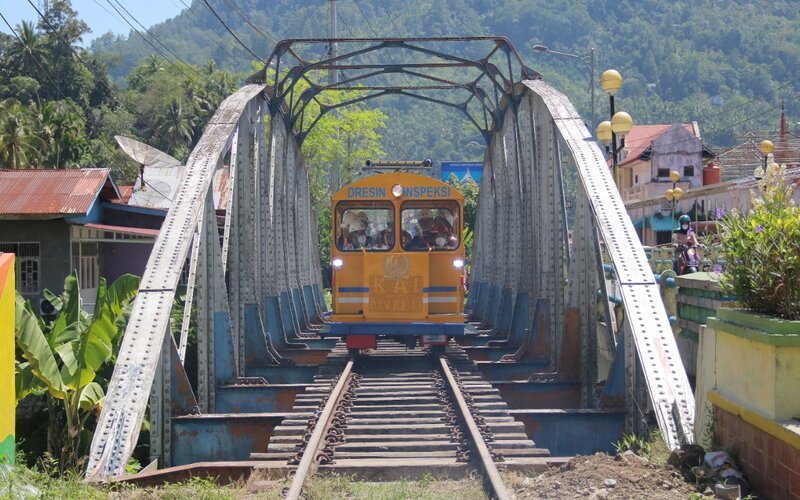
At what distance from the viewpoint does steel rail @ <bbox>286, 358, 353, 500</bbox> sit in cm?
686

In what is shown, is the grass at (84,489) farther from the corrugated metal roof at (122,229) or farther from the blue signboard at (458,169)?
the blue signboard at (458,169)

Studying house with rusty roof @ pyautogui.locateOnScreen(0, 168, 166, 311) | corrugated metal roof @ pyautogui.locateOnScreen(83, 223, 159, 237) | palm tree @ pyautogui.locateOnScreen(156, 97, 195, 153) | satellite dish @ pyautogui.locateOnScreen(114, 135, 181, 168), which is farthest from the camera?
palm tree @ pyautogui.locateOnScreen(156, 97, 195, 153)

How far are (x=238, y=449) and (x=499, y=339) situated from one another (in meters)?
9.47

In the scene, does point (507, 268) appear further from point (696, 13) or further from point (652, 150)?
point (696, 13)

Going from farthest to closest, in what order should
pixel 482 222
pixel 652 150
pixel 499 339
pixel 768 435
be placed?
pixel 652 150 → pixel 482 222 → pixel 499 339 → pixel 768 435

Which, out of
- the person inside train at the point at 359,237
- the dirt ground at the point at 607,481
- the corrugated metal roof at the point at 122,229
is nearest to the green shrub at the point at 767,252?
the dirt ground at the point at 607,481

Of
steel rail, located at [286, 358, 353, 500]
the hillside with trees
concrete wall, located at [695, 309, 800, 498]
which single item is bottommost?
steel rail, located at [286, 358, 353, 500]

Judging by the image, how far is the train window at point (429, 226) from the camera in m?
15.4

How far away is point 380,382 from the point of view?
12852mm

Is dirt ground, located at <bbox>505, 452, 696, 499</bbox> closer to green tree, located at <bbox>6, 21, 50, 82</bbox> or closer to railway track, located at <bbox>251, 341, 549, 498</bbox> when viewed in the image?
railway track, located at <bbox>251, 341, 549, 498</bbox>

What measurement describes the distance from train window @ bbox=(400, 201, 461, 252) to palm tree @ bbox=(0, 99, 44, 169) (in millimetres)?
29173

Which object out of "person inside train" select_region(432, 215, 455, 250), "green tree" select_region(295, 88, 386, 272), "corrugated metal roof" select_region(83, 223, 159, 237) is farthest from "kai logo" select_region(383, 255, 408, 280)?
"green tree" select_region(295, 88, 386, 272)

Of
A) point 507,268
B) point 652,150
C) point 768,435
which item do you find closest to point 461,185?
point 652,150

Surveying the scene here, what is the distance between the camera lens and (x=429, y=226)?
15492mm
